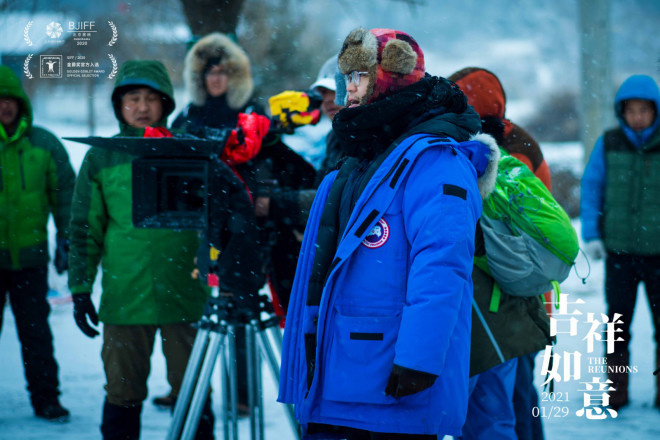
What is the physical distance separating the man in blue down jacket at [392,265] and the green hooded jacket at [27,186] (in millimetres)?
2241

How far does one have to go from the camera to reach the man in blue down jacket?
1.62 meters

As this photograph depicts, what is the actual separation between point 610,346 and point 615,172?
1.03m

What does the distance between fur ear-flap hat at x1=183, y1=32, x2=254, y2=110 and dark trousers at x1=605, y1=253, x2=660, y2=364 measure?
7.70 feet

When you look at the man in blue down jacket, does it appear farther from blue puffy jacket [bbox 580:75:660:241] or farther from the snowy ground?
blue puffy jacket [bbox 580:75:660:241]

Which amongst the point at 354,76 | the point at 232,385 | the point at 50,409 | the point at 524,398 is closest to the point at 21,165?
the point at 50,409

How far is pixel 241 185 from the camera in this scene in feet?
7.84

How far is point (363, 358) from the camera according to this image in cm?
170

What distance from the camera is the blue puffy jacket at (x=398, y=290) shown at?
64.1 inches

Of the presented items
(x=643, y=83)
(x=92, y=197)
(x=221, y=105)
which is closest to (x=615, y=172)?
(x=643, y=83)

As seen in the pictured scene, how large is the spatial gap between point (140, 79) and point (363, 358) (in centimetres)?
189

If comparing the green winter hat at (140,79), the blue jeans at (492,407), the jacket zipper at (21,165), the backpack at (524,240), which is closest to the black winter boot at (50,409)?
the jacket zipper at (21,165)

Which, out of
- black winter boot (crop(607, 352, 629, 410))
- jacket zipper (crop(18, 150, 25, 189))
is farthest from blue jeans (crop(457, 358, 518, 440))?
jacket zipper (crop(18, 150, 25, 189))

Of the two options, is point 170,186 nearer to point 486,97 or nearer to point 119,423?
point 119,423

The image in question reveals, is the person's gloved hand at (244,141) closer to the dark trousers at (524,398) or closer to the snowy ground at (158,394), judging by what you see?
the dark trousers at (524,398)
